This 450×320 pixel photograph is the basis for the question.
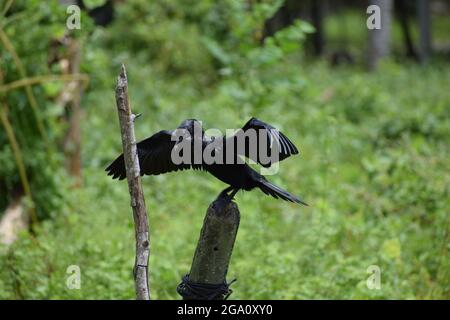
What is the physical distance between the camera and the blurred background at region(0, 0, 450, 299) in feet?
15.8

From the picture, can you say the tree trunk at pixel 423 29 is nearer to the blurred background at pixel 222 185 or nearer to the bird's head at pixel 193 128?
the blurred background at pixel 222 185

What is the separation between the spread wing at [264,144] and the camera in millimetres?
3002

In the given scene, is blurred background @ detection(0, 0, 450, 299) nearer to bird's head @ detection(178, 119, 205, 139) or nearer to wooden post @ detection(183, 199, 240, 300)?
wooden post @ detection(183, 199, 240, 300)

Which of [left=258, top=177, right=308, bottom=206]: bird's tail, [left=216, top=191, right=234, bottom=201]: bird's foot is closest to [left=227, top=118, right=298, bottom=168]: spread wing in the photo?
[left=258, top=177, right=308, bottom=206]: bird's tail

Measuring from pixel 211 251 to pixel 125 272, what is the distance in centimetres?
174

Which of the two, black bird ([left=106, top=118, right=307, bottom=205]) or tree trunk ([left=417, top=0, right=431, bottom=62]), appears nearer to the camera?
Result: black bird ([left=106, top=118, right=307, bottom=205])

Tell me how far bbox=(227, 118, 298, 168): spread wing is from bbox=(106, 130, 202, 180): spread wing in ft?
0.81

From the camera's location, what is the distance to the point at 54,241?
17.5ft

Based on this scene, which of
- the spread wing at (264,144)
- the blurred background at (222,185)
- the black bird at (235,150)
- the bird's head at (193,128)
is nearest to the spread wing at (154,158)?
the black bird at (235,150)

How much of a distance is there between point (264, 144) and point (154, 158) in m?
0.52

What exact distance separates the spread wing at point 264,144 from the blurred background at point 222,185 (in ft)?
5.28

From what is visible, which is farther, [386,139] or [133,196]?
[386,139]
